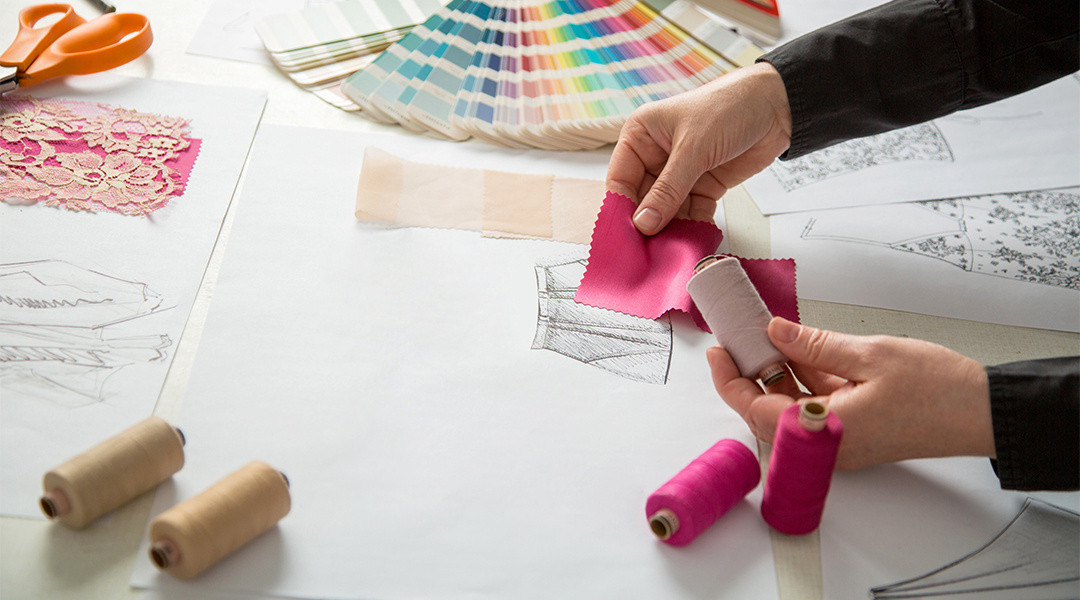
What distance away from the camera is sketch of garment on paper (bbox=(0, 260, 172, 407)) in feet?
3.41

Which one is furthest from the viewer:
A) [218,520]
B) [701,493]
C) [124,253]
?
[124,253]

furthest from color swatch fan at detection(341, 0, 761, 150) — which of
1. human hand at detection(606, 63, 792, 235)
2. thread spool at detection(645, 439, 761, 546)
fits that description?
thread spool at detection(645, 439, 761, 546)

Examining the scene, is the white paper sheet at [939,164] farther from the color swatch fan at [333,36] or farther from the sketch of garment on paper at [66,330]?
the sketch of garment on paper at [66,330]

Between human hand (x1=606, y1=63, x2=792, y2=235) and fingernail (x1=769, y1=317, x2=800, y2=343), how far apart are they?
357 mm

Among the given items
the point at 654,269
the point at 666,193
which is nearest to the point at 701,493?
the point at 654,269

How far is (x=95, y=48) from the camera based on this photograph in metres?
1.59

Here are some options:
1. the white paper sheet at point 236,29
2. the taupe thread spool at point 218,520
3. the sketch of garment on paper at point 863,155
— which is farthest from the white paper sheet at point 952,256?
the white paper sheet at point 236,29

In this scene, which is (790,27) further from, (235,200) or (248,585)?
(248,585)

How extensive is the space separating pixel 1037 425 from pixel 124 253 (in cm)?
137

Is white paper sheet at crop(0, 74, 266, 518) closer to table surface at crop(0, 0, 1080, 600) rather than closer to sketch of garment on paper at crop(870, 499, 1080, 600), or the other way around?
table surface at crop(0, 0, 1080, 600)

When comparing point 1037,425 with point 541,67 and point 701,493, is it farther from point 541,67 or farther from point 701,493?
point 541,67

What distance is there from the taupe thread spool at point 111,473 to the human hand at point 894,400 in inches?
30.4

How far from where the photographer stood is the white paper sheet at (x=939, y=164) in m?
1.60

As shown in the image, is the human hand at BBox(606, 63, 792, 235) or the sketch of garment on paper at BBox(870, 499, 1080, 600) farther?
the human hand at BBox(606, 63, 792, 235)
